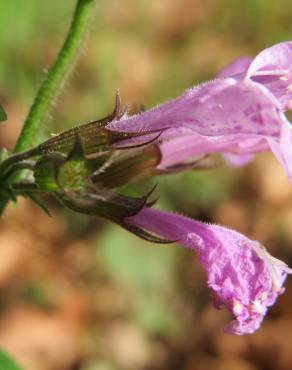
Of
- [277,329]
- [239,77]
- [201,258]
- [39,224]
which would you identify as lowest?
[277,329]

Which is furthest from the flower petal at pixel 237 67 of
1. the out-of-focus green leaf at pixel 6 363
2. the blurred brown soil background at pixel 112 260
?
the blurred brown soil background at pixel 112 260

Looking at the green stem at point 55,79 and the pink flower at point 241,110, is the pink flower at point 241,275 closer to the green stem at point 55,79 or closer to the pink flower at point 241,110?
the pink flower at point 241,110

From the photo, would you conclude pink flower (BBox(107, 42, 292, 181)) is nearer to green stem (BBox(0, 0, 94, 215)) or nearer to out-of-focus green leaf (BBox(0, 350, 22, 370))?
green stem (BBox(0, 0, 94, 215))

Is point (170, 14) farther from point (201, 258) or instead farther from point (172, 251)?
point (201, 258)

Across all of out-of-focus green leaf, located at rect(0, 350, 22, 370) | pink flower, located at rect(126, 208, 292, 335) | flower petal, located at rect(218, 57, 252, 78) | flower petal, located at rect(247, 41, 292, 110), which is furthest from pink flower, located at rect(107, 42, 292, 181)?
out-of-focus green leaf, located at rect(0, 350, 22, 370)

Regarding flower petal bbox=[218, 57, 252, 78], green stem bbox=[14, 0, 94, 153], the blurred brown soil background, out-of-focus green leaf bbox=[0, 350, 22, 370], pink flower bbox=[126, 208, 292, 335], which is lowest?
the blurred brown soil background

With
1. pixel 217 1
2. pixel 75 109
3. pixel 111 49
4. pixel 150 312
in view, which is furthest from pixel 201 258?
pixel 217 1
